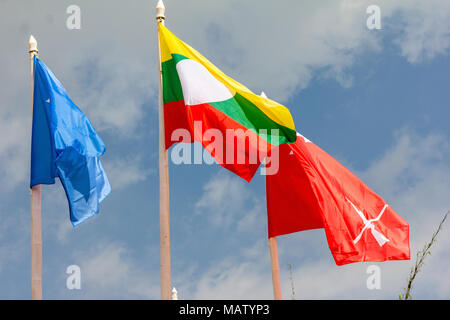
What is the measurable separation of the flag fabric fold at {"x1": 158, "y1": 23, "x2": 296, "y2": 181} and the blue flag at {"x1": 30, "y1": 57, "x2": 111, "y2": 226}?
156 inches

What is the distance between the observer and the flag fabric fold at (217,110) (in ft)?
54.4

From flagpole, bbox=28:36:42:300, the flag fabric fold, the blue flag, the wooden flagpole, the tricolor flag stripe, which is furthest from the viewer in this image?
the blue flag

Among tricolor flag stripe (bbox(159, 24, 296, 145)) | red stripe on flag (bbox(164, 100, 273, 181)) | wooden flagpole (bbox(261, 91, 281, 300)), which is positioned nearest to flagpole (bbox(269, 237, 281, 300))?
wooden flagpole (bbox(261, 91, 281, 300))

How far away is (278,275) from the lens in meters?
17.3

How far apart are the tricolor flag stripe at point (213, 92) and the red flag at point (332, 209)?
1.91 m

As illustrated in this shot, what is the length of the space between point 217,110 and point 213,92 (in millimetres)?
526

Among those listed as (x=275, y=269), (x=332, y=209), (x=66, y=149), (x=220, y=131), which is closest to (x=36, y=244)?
(x=66, y=149)

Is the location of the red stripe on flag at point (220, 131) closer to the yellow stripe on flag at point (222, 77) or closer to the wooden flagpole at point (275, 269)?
the yellow stripe on flag at point (222, 77)

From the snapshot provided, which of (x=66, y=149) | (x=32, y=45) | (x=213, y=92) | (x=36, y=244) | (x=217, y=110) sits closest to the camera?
(x=217, y=110)

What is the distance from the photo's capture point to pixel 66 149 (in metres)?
19.3

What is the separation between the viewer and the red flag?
18234 millimetres

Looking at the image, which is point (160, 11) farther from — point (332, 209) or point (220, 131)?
point (332, 209)

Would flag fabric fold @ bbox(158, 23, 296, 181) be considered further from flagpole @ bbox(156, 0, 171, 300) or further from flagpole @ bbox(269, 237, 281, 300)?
flagpole @ bbox(269, 237, 281, 300)
